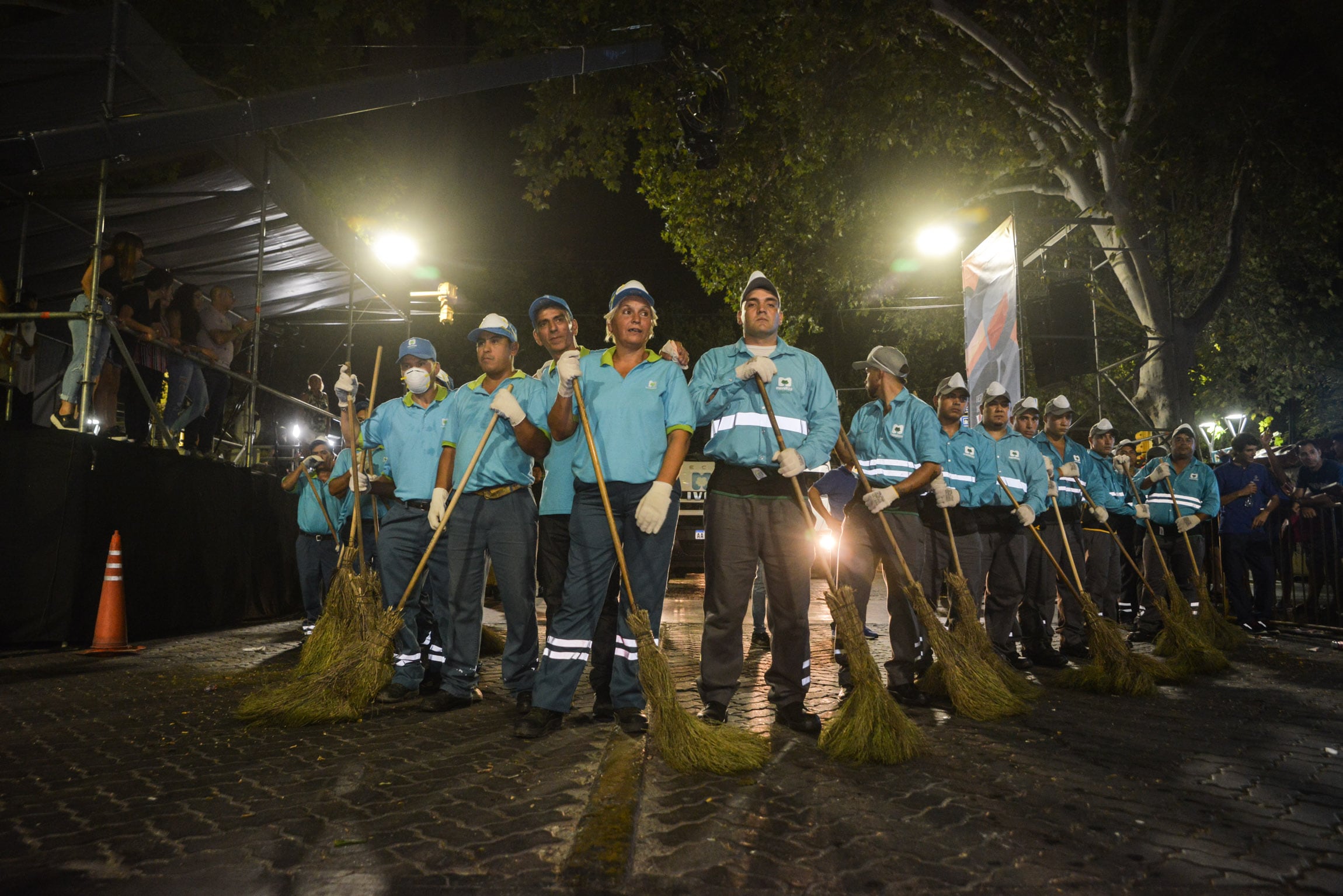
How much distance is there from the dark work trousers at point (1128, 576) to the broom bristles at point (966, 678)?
591 centimetres

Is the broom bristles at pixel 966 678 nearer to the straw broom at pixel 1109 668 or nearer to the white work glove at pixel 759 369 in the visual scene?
the straw broom at pixel 1109 668

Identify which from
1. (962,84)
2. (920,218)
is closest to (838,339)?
(920,218)

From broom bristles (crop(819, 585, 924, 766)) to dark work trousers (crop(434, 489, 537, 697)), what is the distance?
183 centimetres

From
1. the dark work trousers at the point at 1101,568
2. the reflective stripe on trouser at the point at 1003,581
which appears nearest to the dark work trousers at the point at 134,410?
the reflective stripe on trouser at the point at 1003,581

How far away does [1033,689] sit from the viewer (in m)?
5.66

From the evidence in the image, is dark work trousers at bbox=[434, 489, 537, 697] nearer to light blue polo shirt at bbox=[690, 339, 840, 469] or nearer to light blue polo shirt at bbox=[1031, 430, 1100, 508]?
light blue polo shirt at bbox=[690, 339, 840, 469]

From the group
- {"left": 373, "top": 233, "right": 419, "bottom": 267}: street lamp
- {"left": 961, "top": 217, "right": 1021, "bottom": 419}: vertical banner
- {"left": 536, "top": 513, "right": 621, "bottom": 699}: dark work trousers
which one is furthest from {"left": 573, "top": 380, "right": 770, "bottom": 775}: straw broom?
{"left": 373, "top": 233, "right": 419, "bottom": 267}: street lamp

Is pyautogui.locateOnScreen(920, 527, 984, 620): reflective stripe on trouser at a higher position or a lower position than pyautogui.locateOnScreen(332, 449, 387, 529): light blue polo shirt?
lower

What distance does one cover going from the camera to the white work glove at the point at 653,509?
4.37m

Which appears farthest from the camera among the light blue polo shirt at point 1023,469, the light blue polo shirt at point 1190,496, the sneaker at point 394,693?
the light blue polo shirt at point 1190,496

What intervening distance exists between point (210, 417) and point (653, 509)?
8.99 meters

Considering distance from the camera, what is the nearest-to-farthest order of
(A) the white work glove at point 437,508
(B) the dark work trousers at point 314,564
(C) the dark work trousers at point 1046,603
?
(A) the white work glove at point 437,508
(C) the dark work trousers at point 1046,603
(B) the dark work trousers at point 314,564

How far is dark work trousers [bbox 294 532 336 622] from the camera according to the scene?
Result: 9258 millimetres

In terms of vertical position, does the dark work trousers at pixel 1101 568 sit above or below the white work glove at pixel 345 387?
below
